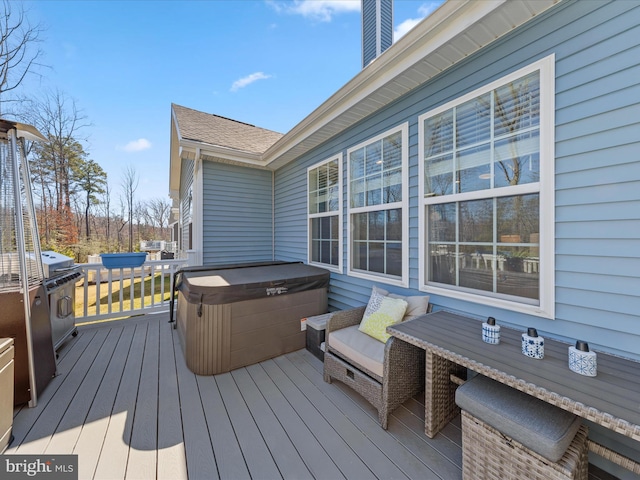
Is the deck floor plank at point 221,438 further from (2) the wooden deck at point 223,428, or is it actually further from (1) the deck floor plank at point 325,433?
(1) the deck floor plank at point 325,433

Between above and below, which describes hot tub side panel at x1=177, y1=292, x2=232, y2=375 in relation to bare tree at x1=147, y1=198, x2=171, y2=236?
below

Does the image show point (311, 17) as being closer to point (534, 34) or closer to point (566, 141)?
point (534, 34)

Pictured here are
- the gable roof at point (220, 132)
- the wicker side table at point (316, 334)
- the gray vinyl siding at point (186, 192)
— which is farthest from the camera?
the gray vinyl siding at point (186, 192)

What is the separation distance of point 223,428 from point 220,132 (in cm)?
547

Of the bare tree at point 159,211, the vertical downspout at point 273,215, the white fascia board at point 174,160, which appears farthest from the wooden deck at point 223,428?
the bare tree at point 159,211

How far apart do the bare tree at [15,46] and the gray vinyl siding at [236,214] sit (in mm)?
7777

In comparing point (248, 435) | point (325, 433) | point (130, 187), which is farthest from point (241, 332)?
point (130, 187)

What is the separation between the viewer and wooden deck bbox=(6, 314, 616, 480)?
158 cm

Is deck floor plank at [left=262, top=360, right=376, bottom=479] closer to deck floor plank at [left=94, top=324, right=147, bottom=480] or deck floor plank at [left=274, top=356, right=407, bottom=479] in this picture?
deck floor plank at [left=274, top=356, right=407, bottom=479]

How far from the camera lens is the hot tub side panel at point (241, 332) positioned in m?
2.66

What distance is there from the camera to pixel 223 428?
6.28 ft

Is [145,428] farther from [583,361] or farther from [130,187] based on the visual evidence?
[130,187]

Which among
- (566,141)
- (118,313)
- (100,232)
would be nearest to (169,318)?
(118,313)

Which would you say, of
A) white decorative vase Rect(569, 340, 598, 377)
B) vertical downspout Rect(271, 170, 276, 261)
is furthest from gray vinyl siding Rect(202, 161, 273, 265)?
white decorative vase Rect(569, 340, 598, 377)
